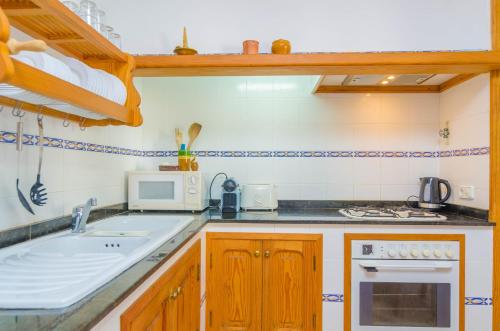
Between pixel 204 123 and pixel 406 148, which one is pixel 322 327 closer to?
pixel 406 148

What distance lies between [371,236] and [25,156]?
180cm

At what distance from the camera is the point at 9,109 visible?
126 centimetres

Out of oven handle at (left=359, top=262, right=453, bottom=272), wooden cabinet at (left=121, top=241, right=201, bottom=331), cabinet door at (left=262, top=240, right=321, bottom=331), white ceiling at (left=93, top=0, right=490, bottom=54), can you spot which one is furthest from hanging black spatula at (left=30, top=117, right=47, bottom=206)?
oven handle at (left=359, top=262, right=453, bottom=272)

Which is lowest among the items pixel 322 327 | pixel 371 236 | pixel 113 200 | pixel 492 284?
pixel 322 327

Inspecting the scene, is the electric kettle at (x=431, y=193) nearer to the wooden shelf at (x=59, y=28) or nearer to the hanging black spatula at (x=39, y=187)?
the wooden shelf at (x=59, y=28)

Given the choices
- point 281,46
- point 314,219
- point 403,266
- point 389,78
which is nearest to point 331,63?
point 281,46

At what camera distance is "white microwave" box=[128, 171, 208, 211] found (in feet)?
7.13

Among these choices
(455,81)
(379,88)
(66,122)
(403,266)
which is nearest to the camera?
(66,122)

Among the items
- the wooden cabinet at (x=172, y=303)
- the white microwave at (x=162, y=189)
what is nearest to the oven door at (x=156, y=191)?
the white microwave at (x=162, y=189)

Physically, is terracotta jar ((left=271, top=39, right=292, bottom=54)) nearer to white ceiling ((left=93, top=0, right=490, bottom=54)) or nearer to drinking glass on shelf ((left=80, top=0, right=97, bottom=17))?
white ceiling ((left=93, top=0, right=490, bottom=54))

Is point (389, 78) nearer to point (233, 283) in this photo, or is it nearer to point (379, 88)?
point (379, 88)

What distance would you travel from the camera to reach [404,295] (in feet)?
6.16

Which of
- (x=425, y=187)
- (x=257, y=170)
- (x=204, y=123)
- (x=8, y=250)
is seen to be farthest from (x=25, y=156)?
(x=425, y=187)

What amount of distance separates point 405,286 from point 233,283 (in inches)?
40.0
